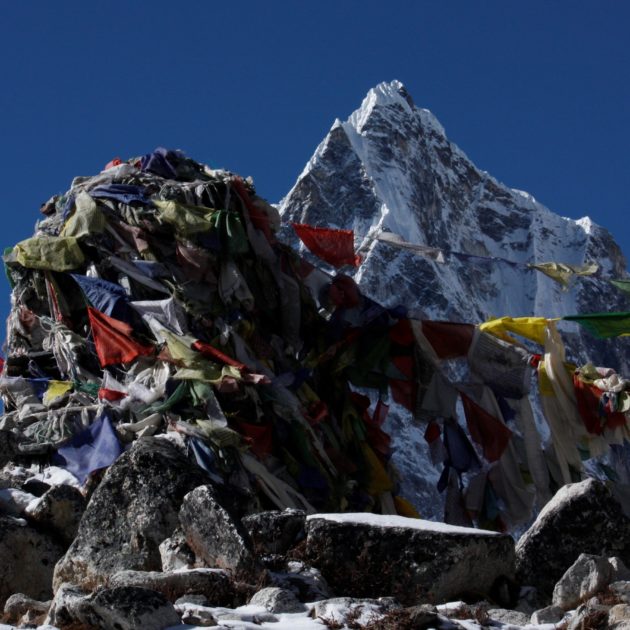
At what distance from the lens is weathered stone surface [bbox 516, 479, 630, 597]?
10.3m

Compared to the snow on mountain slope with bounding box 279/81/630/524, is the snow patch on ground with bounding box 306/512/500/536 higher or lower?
lower

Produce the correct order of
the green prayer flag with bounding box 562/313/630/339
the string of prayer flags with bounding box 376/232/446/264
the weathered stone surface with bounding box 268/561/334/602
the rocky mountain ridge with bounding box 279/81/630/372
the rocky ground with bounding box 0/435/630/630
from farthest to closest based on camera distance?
the rocky mountain ridge with bounding box 279/81/630/372, the string of prayer flags with bounding box 376/232/446/264, the green prayer flag with bounding box 562/313/630/339, the weathered stone surface with bounding box 268/561/334/602, the rocky ground with bounding box 0/435/630/630

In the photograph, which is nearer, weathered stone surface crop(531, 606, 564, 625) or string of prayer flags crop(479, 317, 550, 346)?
weathered stone surface crop(531, 606, 564, 625)

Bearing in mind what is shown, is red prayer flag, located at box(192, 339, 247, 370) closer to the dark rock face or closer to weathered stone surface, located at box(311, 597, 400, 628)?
weathered stone surface, located at box(311, 597, 400, 628)

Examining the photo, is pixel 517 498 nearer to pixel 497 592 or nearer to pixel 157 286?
pixel 157 286

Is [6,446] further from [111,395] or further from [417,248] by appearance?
[417,248]

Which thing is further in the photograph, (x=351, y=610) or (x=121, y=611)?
(x=351, y=610)

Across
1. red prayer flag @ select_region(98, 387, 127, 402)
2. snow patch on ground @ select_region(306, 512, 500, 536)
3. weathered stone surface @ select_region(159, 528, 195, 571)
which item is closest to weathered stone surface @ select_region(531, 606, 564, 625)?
snow patch on ground @ select_region(306, 512, 500, 536)

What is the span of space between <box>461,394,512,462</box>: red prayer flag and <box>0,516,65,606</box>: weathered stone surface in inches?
311

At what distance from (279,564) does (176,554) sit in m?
0.71

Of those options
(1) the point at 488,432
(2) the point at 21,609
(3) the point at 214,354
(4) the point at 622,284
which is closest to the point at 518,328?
(1) the point at 488,432

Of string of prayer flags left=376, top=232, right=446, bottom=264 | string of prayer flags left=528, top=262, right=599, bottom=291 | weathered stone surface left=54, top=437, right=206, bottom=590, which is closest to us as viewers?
weathered stone surface left=54, top=437, right=206, bottom=590

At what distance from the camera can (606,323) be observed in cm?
2016

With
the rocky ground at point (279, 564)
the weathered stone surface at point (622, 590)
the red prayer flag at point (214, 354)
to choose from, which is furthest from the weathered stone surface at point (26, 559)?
the red prayer flag at point (214, 354)
